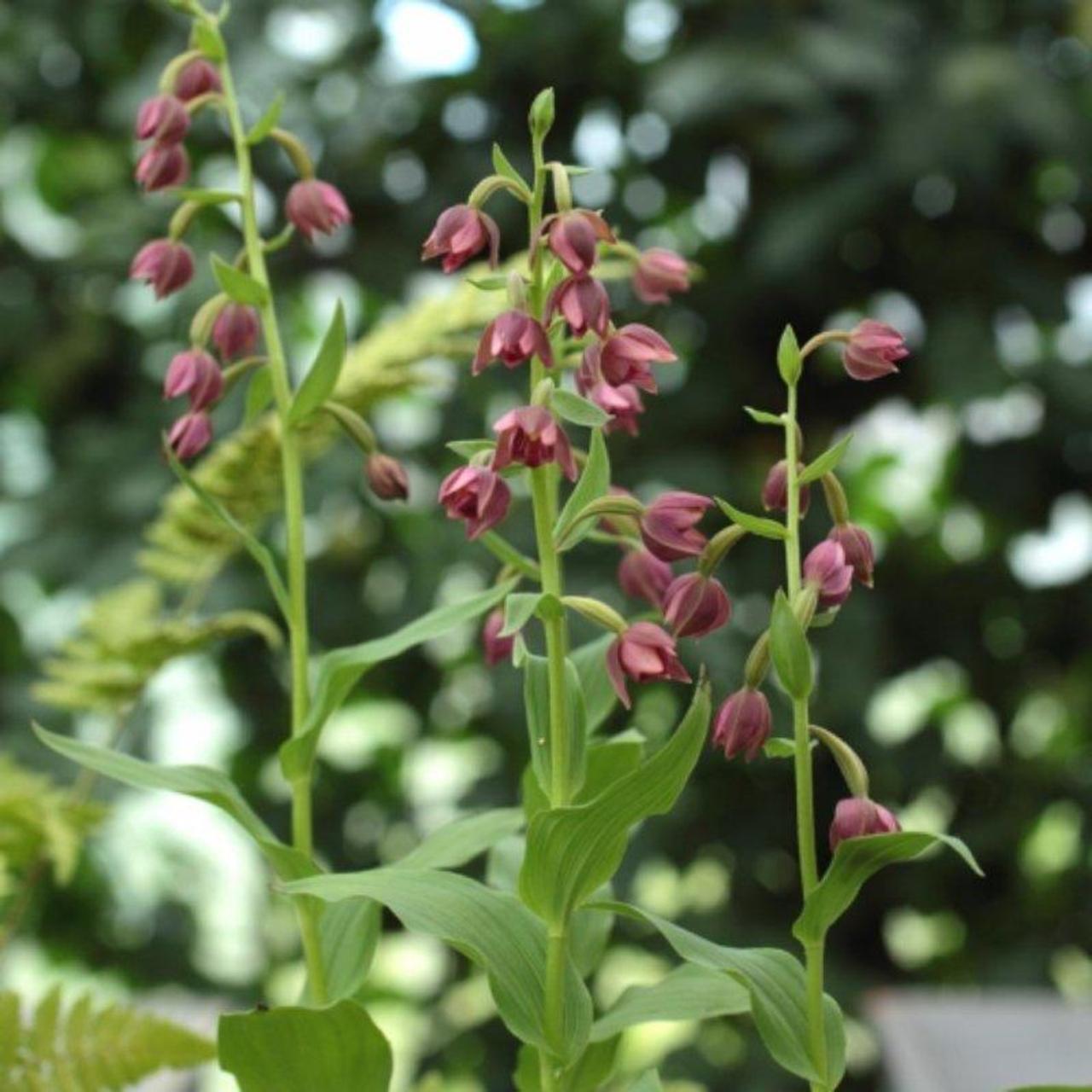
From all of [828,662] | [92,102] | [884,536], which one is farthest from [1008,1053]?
[92,102]

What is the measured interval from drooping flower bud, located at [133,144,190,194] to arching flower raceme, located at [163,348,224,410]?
0.05 m

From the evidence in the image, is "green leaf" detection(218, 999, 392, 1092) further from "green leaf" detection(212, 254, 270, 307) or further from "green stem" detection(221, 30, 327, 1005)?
"green leaf" detection(212, 254, 270, 307)

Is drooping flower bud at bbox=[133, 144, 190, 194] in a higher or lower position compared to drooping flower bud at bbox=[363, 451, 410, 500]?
higher

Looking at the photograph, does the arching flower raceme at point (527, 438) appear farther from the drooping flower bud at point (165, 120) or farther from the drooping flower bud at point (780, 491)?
the drooping flower bud at point (165, 120)

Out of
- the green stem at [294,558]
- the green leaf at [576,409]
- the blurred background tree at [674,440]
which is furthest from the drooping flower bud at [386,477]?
the blurred background tree at [674,440]

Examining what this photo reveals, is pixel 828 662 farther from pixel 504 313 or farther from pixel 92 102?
pixel 504 313

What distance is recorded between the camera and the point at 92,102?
1752mm

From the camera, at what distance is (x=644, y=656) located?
436 mm

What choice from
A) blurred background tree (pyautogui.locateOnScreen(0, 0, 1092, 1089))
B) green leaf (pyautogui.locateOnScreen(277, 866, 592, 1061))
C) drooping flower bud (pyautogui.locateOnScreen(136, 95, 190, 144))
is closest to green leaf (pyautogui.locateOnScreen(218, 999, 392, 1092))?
green leaf (pyautogui.locateOnScreen(277, 866, 592, 1061))

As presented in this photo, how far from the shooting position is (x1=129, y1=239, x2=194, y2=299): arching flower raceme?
1.81ft

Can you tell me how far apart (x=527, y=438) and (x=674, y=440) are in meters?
1.20

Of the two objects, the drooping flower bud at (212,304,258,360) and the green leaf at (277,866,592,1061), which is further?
the drooping flower bud at (212,304,258,360)

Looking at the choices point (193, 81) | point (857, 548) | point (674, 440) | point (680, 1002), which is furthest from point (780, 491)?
point (674, 440)

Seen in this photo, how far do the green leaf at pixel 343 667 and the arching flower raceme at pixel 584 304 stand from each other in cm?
9
